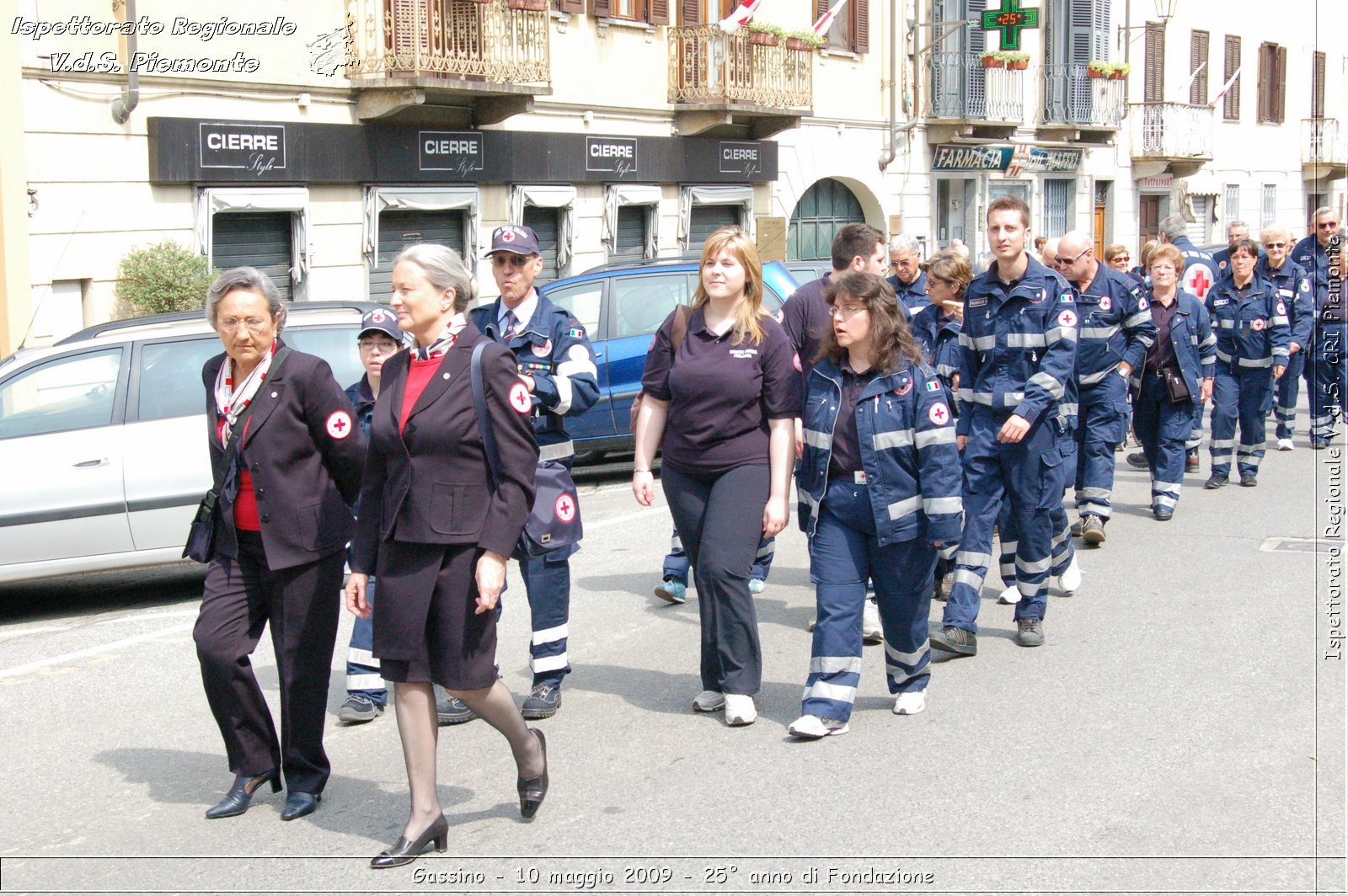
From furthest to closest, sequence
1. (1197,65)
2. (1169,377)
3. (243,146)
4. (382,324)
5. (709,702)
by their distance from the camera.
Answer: (1197,65) → (243,146) → (1169,377) → (382,324) → (709,702)

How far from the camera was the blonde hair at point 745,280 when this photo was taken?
5.87 metres

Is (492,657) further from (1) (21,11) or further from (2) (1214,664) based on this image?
(1) (21,11)

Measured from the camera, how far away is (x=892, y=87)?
2831 centimetres

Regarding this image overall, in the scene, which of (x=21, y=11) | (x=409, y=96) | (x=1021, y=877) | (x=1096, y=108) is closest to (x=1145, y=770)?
(x=1021, y=877)

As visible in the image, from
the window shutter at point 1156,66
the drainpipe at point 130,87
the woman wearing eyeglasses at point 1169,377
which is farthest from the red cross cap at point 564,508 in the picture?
the window shutter at point 1156,66

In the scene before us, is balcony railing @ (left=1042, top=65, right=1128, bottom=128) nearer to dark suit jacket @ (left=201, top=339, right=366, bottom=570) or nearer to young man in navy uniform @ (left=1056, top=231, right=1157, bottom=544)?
young man in navy uniform @ (left=1056, top=231, right=1157, bottom=544)

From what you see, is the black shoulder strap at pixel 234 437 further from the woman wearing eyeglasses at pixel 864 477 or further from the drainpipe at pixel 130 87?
the drainpipe at pixel 130 87

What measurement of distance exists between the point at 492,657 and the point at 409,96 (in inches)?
587

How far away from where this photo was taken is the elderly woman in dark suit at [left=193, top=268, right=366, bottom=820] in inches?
195

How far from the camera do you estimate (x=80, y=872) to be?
4633mm

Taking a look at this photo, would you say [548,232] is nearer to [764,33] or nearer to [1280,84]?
[764,33]

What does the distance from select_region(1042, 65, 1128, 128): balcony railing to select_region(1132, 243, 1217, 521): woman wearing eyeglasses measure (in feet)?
75.4

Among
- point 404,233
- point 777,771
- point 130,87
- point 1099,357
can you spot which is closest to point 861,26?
point 404,233

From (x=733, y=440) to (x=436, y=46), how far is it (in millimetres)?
13998
